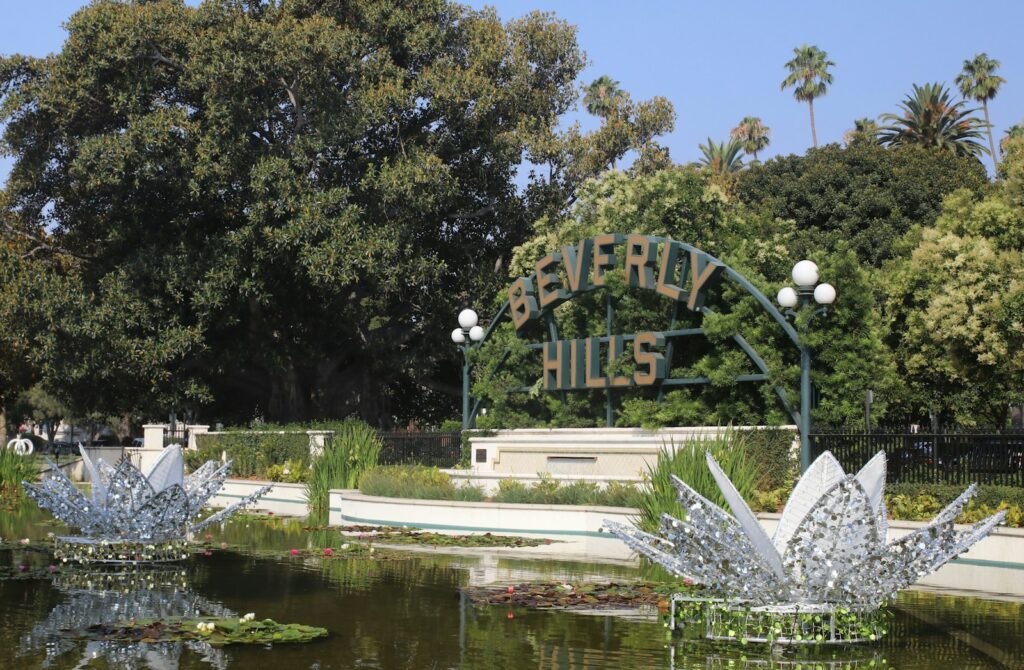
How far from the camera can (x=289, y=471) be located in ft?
107

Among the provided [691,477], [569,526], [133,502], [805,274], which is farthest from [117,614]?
[805,274]

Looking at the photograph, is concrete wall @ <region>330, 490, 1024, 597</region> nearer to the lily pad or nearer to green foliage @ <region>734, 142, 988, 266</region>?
the lily pad

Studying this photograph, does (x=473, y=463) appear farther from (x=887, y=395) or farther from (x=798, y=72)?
(x=798, y=72)

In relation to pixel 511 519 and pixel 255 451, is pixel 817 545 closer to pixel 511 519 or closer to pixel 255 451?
pixel 511 519

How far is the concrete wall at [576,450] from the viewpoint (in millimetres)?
24609

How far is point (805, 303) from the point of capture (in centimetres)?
2209

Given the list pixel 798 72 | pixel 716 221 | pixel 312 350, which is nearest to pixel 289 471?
pixel 312 350

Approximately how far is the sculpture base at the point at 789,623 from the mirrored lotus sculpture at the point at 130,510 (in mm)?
7602

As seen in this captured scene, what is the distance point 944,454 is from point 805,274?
11.8 feet

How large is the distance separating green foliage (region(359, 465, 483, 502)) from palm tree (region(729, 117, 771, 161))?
59.3 m

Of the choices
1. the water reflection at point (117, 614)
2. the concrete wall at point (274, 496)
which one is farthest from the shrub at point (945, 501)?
the concrete wall at point (274, 496)

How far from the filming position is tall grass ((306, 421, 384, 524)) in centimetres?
2842

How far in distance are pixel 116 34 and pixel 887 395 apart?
24.2m

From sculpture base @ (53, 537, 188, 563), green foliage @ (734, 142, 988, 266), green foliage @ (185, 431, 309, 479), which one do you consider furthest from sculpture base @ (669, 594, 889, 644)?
green foliage @ (734, 142, 988, 266)
